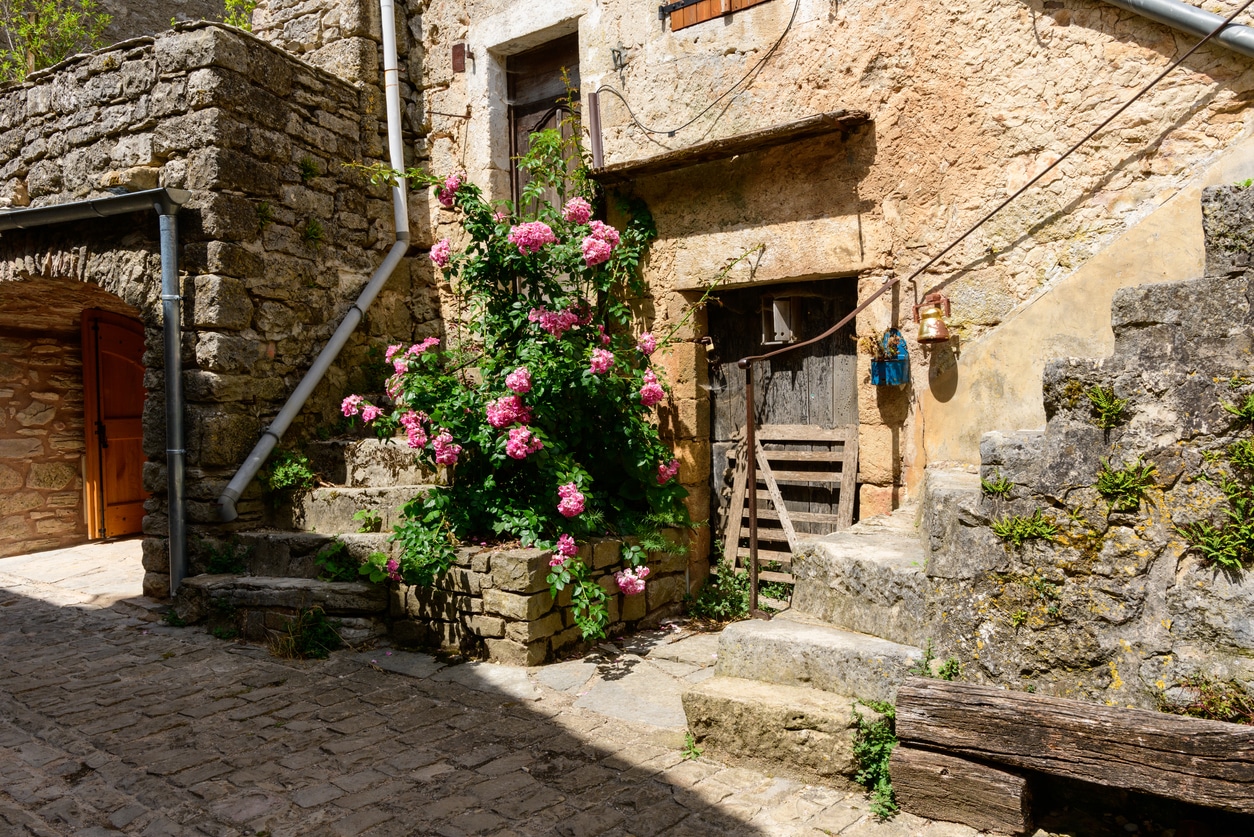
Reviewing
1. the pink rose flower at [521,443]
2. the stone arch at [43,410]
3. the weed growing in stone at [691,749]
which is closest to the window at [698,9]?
the pink rose flower at [521,443]

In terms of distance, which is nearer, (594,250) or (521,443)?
(521,443)

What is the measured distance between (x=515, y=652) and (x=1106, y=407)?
2938mm

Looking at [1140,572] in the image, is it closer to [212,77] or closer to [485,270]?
[485,270]

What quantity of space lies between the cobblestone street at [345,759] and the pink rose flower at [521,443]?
112 cm

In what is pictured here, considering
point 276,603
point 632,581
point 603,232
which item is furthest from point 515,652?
point 603,232

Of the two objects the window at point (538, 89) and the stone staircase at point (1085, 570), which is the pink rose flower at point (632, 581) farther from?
the window at point (538, 89)

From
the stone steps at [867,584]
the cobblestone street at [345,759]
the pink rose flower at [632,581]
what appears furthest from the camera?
the pink rose flower at [632,581]

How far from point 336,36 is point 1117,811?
677cm

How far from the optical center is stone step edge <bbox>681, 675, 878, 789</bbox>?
2.81 meters

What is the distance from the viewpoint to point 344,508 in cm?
531

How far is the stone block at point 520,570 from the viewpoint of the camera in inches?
164

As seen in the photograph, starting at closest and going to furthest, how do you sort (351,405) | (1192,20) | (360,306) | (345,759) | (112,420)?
(345,759) → (1192,20) → (351,405) → (360,306) → (112,420)

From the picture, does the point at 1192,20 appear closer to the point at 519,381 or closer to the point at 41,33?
the point at 519,381

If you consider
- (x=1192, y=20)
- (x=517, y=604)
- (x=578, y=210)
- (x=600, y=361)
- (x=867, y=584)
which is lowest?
(x=517, y=604)
